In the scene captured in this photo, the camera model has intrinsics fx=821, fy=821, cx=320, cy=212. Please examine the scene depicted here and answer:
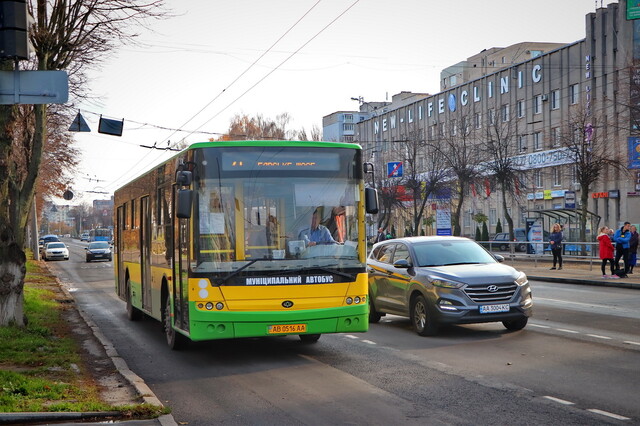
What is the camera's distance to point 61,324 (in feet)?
50.9

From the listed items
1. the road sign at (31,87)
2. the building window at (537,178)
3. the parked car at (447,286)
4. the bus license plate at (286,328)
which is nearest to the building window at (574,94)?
the building window at (537,178)

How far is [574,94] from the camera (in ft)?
188

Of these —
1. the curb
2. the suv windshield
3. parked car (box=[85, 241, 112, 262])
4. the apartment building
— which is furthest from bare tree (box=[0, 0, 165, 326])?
parked car (box=[85, 241, 112, 262])

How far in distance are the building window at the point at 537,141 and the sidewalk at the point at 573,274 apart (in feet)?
84.8

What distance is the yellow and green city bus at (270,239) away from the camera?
10445mm

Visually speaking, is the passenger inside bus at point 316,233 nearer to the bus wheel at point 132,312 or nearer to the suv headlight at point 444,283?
the suv headlight at point 444,283

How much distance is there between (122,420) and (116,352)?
4.77 m

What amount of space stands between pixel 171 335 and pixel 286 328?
242 cm

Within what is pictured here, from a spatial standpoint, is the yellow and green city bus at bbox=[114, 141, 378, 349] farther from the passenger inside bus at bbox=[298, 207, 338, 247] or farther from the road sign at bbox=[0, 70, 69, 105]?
the road sign at bbox=[0, 70, 69, 105]

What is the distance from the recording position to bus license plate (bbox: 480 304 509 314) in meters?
12.6

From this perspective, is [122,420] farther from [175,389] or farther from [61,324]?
[61,324]

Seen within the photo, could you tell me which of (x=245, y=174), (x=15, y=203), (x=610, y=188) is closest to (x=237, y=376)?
(x=245, y=174)

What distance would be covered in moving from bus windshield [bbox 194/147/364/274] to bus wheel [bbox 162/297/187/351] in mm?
1907

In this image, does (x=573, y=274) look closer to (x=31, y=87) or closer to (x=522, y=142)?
(x=31, y=87)
